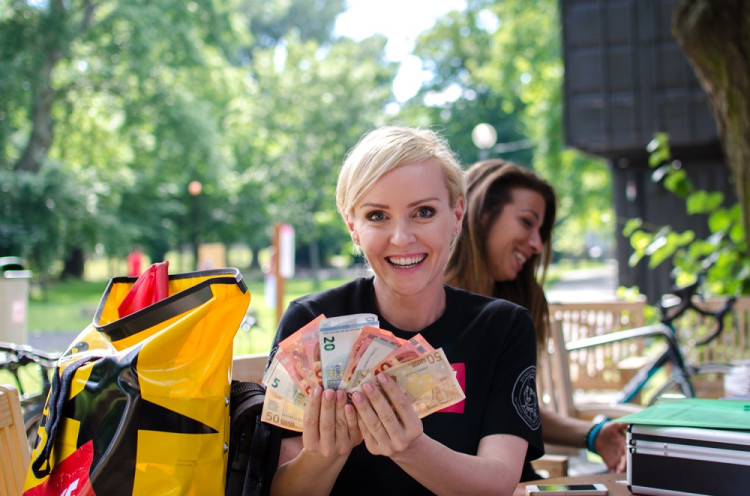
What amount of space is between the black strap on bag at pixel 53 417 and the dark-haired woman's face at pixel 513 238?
5.75 feet

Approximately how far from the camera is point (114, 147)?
2833 centimetres

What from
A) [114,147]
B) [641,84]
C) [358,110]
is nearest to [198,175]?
[114,147]

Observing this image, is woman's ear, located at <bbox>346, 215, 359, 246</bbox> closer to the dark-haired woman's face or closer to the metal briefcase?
the metal briefcase

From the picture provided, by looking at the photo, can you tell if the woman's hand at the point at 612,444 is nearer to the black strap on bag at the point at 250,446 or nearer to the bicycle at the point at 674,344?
the black strap on bag at the point at 250,446

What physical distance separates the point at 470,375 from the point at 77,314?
727 inches

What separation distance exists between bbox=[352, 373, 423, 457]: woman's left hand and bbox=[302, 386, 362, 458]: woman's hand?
0.02m

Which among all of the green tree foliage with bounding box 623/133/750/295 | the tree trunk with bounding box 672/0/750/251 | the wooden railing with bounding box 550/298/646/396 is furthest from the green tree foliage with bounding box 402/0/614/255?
the wooden railing with bounding box 550/298/646/396

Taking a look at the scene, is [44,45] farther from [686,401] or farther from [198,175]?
A: [686,401]

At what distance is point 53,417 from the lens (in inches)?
59.0

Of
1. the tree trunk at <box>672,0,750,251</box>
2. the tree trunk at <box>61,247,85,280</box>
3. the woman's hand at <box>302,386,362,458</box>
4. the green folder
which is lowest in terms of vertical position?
the green folder

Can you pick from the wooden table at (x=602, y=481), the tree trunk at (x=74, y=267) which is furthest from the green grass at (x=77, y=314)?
the wooden table at (x=602, y=481)

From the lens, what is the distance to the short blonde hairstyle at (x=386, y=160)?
5.94ft

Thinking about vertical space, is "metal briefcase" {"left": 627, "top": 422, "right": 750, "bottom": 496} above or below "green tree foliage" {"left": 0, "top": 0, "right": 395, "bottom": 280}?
below

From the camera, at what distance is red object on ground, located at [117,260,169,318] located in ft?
5.34
